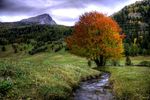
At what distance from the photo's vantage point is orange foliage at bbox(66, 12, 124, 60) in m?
75.5

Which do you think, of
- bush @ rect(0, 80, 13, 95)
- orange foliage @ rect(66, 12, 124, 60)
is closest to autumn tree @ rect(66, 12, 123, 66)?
orange foliage @ rect(66, 12, 124, 60)

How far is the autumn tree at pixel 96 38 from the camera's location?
248ft

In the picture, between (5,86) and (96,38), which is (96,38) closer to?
(96,38)

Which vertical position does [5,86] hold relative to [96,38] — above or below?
below

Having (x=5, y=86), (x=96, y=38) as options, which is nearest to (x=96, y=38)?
(x=96, y=38)

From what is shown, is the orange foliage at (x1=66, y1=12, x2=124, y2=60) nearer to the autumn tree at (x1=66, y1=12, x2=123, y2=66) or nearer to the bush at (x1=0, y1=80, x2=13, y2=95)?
the autumn tree at (x1=66, y1=12, x2=123, y2=66)

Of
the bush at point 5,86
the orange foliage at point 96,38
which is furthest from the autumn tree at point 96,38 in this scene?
the bush at point 5,86

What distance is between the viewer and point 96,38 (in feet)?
246

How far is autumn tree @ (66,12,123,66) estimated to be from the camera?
75.5 meters

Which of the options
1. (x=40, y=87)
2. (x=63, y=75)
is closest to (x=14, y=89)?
(x=40, y=87)

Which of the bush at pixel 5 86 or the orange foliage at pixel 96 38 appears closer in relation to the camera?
the bush at pixel 5 86

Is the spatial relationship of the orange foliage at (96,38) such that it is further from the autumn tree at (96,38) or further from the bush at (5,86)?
the bush at (5,86)

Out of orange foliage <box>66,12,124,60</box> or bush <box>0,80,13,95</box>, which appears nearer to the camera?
bush <box>0,80,13,95</box>

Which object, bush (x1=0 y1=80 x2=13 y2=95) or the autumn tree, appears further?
the autumn tree
